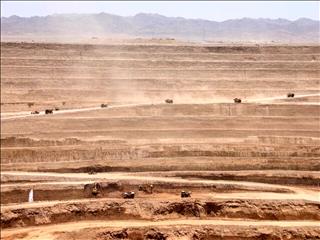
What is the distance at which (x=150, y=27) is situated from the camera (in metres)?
147

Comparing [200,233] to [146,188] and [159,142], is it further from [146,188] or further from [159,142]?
[159,142]

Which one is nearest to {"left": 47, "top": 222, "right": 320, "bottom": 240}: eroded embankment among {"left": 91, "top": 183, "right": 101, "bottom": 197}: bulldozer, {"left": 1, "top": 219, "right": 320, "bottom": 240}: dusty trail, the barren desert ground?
the barren desert ground

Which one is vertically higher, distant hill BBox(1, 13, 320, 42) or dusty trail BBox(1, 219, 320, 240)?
distant hill BBox(1, 13, 320, 42)

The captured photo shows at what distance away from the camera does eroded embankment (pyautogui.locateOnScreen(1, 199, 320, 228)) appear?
2300 cm

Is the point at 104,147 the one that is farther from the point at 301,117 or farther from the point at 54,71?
the point at 54,71

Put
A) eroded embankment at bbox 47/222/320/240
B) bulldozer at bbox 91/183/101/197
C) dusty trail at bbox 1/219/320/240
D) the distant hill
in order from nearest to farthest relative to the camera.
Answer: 1. eroded embankment at bbox 47/222/320/240
2. dusty trail at bbox 1/219/320/240
3. bulldozer at bbox 91/183/101/197
4. the distant hill

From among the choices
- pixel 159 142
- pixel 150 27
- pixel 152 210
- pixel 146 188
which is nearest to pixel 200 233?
pixel 152 210

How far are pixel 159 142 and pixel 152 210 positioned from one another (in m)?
12.3

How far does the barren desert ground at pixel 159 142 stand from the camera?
22.9 metres

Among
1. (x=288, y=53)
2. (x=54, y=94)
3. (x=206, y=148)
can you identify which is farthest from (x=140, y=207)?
(x=288, y=53)

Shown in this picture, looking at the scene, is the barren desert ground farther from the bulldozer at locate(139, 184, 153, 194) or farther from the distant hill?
the distant hill

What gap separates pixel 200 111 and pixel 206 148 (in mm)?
6631

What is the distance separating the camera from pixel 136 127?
1499 inches

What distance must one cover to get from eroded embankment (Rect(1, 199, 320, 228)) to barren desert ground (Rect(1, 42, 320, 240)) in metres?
0.04
